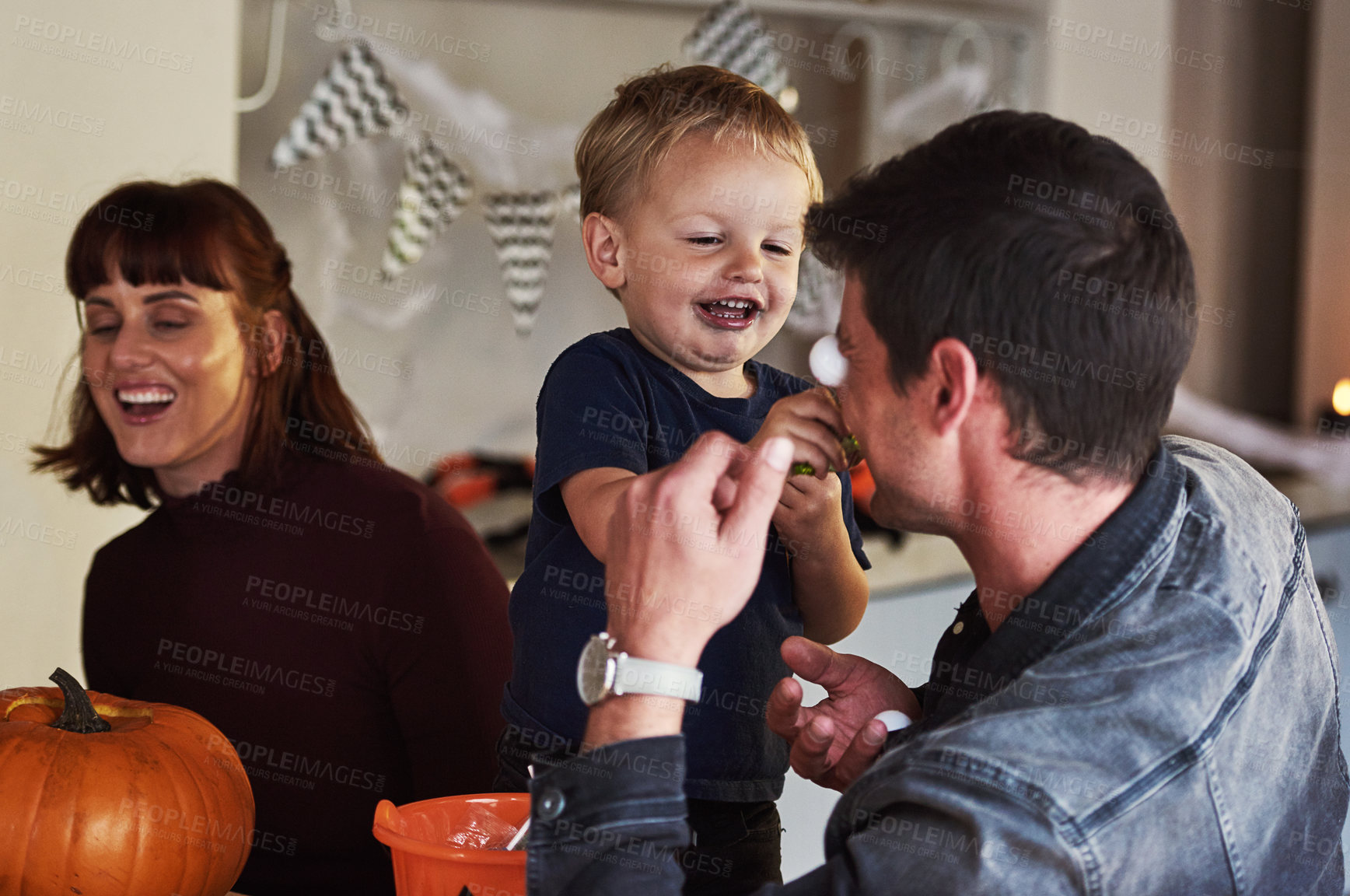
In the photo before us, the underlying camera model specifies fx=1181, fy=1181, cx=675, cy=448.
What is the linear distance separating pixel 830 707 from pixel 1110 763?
0.36m

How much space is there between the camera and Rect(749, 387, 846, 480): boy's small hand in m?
0.99

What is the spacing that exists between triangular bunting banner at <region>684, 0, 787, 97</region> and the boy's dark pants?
6.75ft

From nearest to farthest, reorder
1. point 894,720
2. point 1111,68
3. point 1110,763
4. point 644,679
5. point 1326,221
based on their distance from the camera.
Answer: point 1110,763 < point 644,679 < point 894,720 < point 1111,68 < point 1326,221

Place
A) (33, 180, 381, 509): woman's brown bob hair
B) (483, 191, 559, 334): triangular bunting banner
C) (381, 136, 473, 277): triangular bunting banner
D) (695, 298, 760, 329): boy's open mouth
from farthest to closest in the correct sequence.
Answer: (483, 191, 559, 334): triangular bunting banner → (381, 136, 473, 277): triangular bunting banner → (33, 180, 381, 509): woman's brown bob hair → (695, 298, 760, 329): boy's open mouth

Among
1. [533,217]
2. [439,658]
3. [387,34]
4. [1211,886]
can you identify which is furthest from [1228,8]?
[1211,886]

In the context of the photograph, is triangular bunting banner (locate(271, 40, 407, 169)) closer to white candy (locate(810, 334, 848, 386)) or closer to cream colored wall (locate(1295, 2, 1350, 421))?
white candy (locate(810, 334, 848, 386))

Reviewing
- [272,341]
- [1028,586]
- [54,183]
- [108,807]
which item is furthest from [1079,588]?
[54,183]

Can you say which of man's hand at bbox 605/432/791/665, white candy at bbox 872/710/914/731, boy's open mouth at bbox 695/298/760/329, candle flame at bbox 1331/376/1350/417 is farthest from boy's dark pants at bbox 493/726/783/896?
candle flame at bbox 1331/376/1350/417

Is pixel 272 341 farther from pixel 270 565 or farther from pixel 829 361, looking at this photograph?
pixel 829 361

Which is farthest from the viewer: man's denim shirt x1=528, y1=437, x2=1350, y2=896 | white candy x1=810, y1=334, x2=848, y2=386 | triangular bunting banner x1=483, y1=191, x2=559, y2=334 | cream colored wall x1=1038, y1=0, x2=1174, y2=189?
cream colored wall x1=1038, y1=0, x2=1174, y2=189

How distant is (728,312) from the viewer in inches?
48.1

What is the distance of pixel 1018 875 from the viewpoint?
71 cm

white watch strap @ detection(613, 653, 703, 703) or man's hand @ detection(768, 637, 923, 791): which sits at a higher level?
white watch strap @ detection(613, 653, 703, 703)

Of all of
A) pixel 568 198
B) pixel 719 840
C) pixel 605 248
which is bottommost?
pixel 719 840
